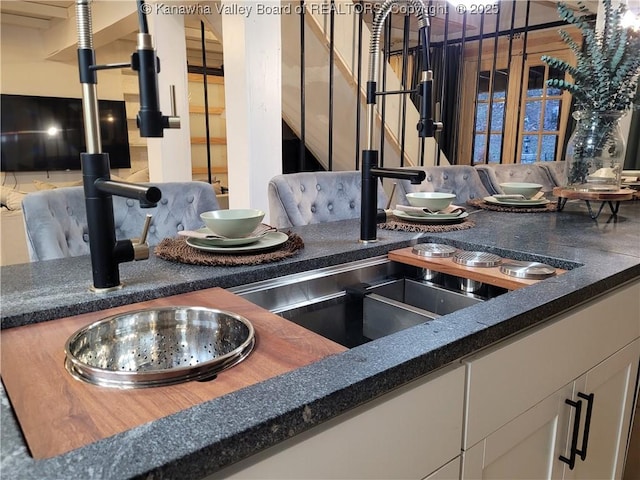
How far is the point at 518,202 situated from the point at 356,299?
1.09 meters

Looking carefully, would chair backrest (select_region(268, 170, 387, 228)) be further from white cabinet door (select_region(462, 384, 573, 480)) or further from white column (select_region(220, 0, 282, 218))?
white cabinet door (select_region(462, 384, 573, 480))

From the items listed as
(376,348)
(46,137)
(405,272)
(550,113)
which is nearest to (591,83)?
(405,272)

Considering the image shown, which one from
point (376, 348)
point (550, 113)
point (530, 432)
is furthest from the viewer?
point (550, 113)

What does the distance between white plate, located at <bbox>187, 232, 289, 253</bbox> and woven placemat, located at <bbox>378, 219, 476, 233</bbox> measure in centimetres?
39

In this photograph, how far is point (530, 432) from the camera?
0.87m

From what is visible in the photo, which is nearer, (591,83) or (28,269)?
(28,269)

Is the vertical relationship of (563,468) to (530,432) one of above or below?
below

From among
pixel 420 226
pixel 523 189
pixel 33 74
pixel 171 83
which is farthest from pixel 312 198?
pixel 33 74

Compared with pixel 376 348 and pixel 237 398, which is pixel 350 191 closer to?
pixel 376 348

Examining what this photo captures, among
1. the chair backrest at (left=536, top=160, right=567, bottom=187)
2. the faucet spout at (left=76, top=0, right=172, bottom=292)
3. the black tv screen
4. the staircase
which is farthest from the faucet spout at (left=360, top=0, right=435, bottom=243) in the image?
the black tv screen

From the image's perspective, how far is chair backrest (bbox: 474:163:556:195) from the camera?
2.62 m

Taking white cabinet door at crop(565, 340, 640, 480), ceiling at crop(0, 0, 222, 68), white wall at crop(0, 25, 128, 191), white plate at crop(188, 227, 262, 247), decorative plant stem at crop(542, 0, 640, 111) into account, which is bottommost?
white cabinet door at crop(565, 340, 640, 480)

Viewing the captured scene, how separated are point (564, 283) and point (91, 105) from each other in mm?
940

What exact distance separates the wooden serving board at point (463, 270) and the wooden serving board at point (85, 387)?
522 mm
